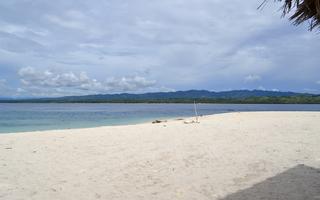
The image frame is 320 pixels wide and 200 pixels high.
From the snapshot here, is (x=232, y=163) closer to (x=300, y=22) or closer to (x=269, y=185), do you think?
(x=269, y=185)

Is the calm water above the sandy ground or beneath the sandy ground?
beneath

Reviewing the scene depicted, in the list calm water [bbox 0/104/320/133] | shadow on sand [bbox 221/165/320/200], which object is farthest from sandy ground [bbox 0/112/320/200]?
calm water [bbox 0/104/320/133]

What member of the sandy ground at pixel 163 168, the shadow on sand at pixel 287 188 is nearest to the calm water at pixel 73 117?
the sandy ground at pixel 163 168

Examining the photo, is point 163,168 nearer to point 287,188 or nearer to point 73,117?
point 287,188

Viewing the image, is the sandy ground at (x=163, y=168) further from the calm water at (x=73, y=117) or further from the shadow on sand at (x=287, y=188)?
the calm water at (x=73, y=117)

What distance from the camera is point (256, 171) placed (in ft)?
22.0

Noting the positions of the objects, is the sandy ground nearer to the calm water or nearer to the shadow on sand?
the shadow on sand

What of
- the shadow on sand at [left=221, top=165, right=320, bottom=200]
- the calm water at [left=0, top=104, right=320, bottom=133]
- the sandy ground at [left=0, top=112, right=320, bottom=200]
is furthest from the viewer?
the calm water at [left=0, top=104, right=320, bottom=133]

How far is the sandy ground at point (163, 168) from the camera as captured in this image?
17.7 feet

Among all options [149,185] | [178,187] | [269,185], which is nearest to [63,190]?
[149,185]

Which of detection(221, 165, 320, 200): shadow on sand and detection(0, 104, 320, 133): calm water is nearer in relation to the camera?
detection(221, 165, 320, 200): shadow on sand

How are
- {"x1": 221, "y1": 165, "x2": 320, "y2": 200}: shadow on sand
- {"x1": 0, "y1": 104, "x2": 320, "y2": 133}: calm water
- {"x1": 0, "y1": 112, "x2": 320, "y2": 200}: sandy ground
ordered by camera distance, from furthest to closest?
{"x1": 0, "y1": 104, "x2": 320, "y2": 133}: calm water, {"x1": 0, "y1": 112, "x2": 320, "y2": 200}: sandy ground, {"x1": 221, "y1": 165, "x2": 320, "y2": 200}: shadow on sand

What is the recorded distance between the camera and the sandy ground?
5.39 metres

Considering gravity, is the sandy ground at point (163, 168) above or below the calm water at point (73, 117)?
above
